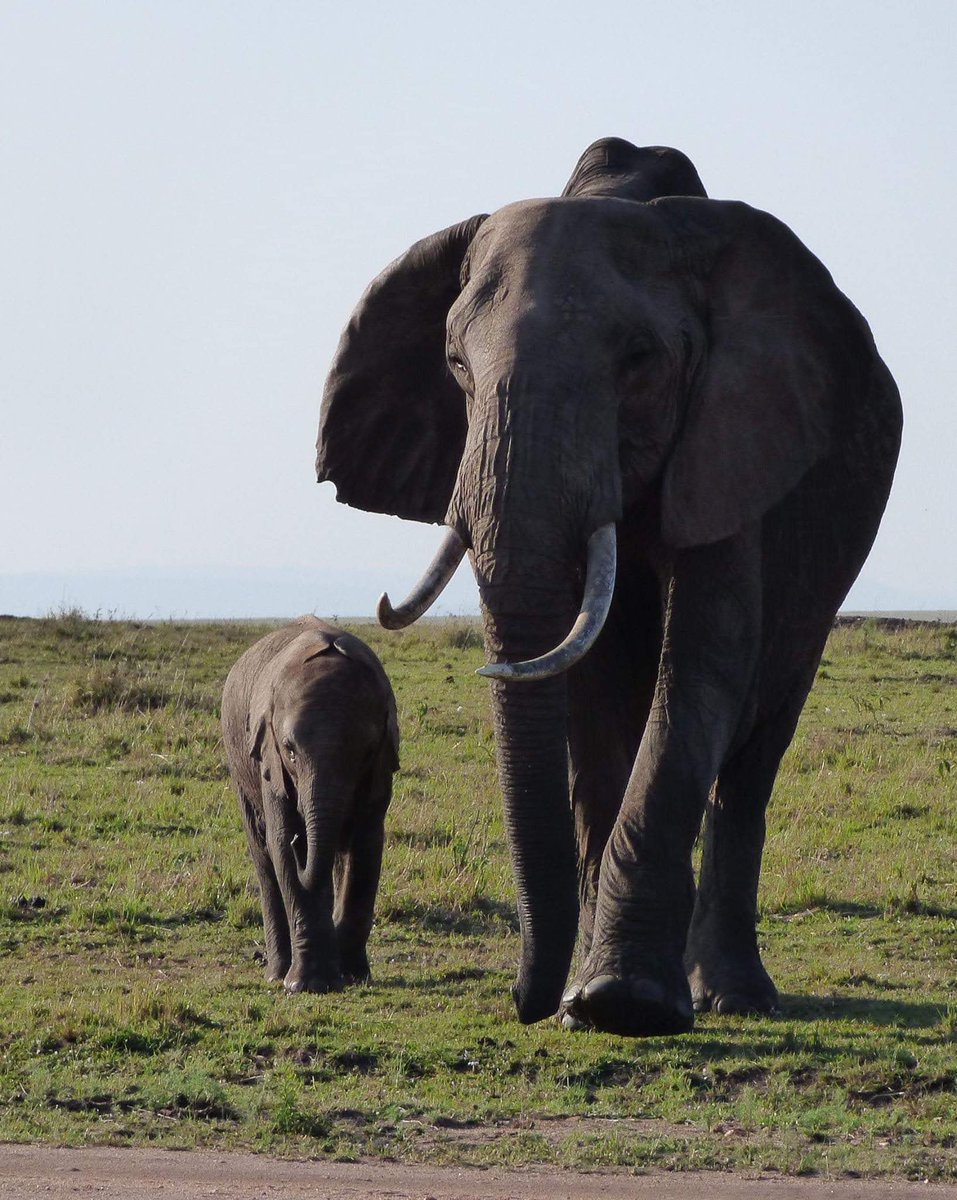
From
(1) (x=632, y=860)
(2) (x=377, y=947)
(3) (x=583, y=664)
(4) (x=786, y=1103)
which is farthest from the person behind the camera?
(2) (x=377, y=947)

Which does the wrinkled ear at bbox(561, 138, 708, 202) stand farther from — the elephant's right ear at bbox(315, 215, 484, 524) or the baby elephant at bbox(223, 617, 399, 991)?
the baby elephant at bbox(223, 617, 399, 991)

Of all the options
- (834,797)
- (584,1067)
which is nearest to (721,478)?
(584,1067)

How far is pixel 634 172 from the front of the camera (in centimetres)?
747

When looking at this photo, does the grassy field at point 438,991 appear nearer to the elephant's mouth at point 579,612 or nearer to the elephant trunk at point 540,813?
the elephant trunk at point 540,813

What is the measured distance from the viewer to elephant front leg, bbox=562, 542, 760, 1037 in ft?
21.0

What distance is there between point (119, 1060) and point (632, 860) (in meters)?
1.75

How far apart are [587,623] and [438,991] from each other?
103 inches

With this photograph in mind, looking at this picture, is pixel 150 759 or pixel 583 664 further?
pixel 150 759

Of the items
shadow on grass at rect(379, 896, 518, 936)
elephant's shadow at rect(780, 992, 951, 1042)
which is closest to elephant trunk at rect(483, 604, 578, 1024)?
elephant's shadow at rect(780, 992, 951, 1042)

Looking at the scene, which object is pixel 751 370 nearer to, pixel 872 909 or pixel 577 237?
pixel 577 237

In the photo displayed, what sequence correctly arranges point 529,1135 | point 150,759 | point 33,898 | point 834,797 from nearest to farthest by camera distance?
1. point 529,1135
2. point 33,898
3. point 834,797
4. point 150,759

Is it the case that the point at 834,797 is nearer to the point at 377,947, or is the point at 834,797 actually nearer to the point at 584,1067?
the point at 377,947

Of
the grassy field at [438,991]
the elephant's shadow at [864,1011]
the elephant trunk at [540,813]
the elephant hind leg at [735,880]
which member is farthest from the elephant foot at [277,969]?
the elephant trunk at [540,813]

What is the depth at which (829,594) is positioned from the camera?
800cm
